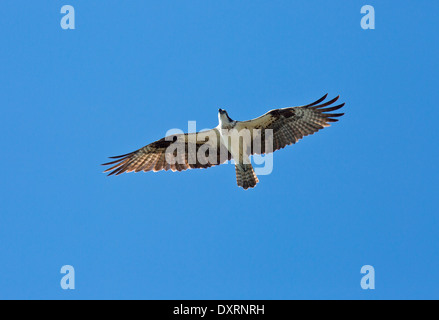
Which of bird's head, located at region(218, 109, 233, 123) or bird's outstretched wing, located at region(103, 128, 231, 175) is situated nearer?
bird's head, located at region(218, 109, 233, 123)

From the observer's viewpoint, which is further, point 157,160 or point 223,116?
point 157,160

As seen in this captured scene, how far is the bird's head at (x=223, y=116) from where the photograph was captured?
14719 mm

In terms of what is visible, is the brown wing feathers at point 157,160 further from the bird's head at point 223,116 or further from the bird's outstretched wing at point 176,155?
the bird's head at point 223,116

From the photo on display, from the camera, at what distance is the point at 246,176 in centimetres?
1520

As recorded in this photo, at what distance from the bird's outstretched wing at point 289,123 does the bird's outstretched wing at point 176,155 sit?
35.5 inches

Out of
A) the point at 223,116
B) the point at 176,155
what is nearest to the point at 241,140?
the point at 223,116

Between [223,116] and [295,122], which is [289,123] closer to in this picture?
[295,122]

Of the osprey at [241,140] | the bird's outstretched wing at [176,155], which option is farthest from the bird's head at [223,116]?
the bird's outstretched wing at [176,155]

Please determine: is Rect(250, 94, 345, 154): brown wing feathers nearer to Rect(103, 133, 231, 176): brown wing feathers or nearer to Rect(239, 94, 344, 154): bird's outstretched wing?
Rect(239, 94, 344, 154): bird's outstretched wing

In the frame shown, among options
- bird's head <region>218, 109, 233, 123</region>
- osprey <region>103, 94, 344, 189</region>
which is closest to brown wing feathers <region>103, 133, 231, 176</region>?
osprey <region>103, 94, 344, 189</region>

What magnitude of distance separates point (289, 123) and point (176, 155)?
115 inches

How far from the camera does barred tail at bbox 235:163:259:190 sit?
1516cm
